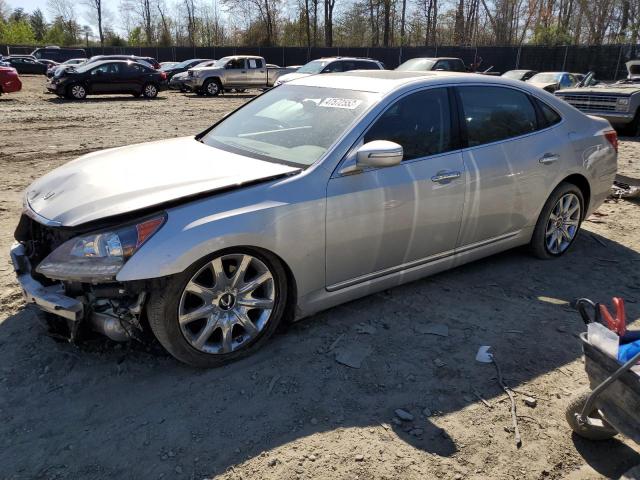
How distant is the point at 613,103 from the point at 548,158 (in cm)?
942

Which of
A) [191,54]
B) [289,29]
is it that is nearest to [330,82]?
[191,54]

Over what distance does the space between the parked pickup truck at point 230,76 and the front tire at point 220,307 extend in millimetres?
22523

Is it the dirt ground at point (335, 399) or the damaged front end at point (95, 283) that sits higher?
the damaged front end at point (95, 283)

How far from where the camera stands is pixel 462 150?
400 centimetres

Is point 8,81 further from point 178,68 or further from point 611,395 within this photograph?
point 611,395

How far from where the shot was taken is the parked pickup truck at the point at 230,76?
2416 centimetres

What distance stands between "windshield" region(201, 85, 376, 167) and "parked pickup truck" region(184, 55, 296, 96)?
20984 millimetres

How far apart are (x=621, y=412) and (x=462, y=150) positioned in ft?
7.42

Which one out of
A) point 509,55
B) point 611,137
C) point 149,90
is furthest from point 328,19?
point 611,137

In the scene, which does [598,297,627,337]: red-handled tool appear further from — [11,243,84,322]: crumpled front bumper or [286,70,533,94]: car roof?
[11,243,84,322]: crumpled front bumper

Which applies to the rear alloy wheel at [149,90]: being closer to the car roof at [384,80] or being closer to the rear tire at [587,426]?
the car roof at [384,80]

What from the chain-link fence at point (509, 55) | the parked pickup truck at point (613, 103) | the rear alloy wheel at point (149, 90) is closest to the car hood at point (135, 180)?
the parked pickup truck at point (613, 103)

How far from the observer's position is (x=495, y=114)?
14.2 feet

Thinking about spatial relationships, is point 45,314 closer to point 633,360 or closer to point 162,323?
point 162,323
